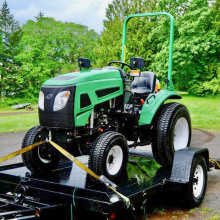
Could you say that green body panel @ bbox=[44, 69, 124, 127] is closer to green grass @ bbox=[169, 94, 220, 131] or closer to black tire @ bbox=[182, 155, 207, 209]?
black tire @ bbox=[182, 155, 207, 209]

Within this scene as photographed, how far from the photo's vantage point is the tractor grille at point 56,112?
3.55 metres

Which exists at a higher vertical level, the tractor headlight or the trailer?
the tractor headlight

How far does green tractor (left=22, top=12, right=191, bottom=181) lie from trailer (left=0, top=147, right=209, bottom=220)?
229mm

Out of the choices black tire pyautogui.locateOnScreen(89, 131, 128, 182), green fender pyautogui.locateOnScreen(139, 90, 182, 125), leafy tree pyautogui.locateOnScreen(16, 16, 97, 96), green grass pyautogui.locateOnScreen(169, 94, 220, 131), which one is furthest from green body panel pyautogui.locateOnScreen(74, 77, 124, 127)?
leafy tree pyautogui.locateOnScreen(16, 16, 97, 96)

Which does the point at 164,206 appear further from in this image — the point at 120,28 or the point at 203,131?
the point at 120,28

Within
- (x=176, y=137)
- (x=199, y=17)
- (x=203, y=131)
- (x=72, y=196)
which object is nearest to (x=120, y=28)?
(x=199, y=17)

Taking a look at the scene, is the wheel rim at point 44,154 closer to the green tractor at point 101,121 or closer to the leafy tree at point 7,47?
the green tractor at point 101,121

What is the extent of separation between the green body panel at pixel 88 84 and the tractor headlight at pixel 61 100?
96 millimetres

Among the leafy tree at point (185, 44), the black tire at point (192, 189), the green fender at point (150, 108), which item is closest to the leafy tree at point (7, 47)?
the leafy tree at point (185, 44)

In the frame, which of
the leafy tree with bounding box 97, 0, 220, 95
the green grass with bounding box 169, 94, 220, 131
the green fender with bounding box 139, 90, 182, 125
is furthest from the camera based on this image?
the leafy tree with bounding box 97, 0, 220, 95

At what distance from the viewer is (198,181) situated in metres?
4.17

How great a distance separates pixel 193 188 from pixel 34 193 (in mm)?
1874

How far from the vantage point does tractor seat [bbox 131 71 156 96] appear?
17.0 ft

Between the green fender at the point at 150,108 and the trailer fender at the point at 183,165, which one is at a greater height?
the green fender at the point at 150,108
